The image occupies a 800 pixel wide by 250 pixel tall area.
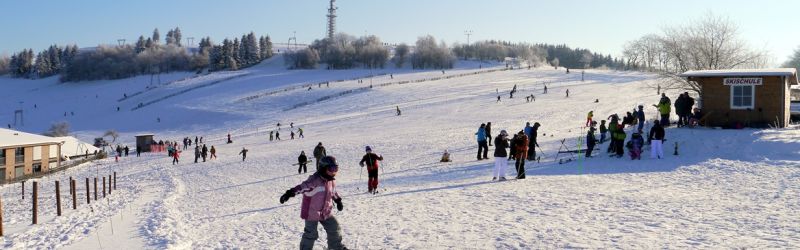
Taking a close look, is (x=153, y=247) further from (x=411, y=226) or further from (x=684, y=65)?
(x=684, y=65)

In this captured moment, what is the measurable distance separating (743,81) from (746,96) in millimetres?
603

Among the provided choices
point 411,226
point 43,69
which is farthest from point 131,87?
point 411,226

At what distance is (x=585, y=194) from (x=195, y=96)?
3519 inches

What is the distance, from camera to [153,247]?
34.3ft

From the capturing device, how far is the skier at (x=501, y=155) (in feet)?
53.5

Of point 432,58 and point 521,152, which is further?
point 432,58

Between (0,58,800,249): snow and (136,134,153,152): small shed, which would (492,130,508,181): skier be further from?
(136,134,153,152): small shed

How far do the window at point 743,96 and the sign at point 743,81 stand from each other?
0.44ft

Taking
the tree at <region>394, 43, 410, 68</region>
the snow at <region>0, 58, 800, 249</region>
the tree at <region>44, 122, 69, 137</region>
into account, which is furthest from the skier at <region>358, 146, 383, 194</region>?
the tree at <region>394, 43, 410, 68</region>

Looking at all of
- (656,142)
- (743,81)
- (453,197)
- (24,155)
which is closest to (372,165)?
(453,197)

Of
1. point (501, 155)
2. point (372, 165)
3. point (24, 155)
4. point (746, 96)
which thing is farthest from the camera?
point (24, 155)

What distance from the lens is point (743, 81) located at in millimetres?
24359

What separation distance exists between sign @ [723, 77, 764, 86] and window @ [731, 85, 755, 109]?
0.13 meters

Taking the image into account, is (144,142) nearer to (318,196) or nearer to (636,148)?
(636,148)
